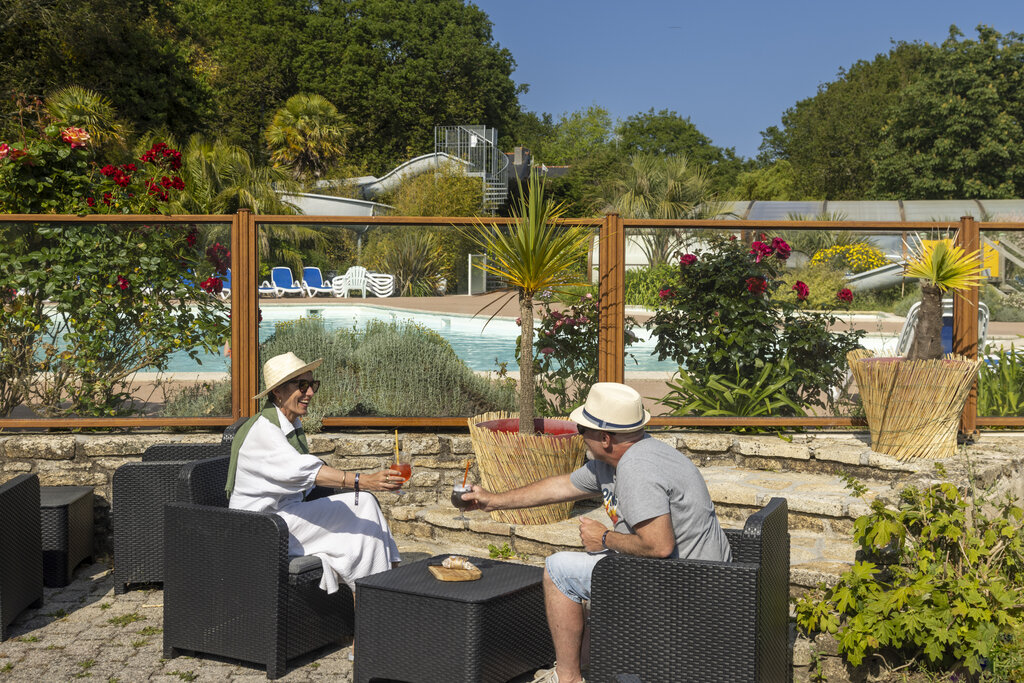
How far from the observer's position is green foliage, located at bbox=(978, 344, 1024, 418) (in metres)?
6.77

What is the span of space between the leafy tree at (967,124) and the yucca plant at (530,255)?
3402 centimetres

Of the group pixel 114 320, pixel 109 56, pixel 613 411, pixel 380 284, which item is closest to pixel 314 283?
pixel 380 284

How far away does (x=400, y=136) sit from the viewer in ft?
158

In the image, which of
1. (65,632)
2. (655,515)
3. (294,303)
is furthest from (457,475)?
(655,515)

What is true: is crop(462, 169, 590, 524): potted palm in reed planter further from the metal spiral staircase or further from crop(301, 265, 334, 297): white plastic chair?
the metal spiral staircase

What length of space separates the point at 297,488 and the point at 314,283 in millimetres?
2672

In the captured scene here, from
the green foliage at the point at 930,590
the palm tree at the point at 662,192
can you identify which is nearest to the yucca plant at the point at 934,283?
the green foliage at the point at 930,590

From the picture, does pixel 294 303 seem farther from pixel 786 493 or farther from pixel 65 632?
pixel 786 493

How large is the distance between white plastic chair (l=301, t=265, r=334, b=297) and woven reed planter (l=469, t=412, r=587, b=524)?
1.54 meters

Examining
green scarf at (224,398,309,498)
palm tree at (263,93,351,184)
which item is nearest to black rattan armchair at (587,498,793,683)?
green scarf at (224,398,309,498)

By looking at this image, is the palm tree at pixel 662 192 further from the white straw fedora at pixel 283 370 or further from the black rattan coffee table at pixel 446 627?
the black rattan coffee table at pixel 446 627

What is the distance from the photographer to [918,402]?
5977 mm

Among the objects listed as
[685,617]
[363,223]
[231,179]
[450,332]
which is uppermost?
[231,179]

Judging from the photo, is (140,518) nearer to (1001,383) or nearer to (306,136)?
(1001,383)
